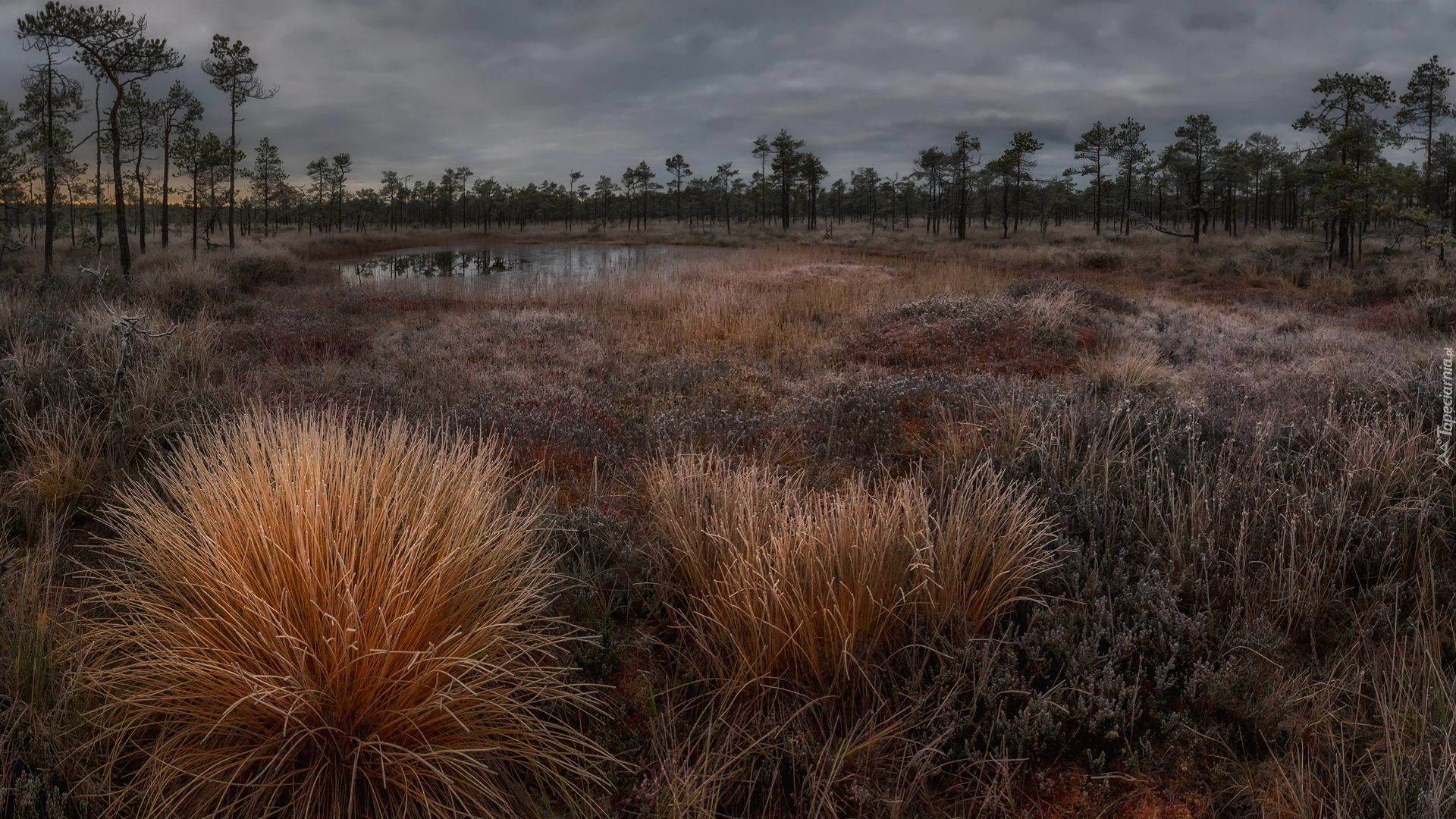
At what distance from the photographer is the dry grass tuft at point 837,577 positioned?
91.9 inches

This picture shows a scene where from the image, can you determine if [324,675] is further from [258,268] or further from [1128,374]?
[258,268]

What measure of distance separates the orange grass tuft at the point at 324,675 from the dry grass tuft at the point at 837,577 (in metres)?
0.66

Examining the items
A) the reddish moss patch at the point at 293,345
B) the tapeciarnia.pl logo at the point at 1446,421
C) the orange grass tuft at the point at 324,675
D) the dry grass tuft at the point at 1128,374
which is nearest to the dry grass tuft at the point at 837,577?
the orange grass tuft at the point at 324,675

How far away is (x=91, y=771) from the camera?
1751mm

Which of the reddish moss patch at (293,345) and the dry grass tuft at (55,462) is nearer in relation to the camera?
the dry grass tuft at (55,462)

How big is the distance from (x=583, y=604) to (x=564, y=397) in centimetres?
427

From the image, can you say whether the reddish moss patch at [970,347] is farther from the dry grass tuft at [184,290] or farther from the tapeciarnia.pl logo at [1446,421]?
the dry grass tuft at [184,290]

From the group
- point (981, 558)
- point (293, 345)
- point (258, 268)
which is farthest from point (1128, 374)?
point (258, 268)

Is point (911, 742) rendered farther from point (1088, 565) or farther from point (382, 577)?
point (382, 577)

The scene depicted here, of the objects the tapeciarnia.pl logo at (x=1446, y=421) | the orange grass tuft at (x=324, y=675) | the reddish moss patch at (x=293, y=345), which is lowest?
→ the orange grass tuft at (x=324, y=675)

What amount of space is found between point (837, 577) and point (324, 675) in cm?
173

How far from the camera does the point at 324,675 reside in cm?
188

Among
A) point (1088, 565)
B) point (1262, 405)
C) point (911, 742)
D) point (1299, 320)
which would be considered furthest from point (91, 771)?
point (1299, 320)

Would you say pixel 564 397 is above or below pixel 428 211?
below
